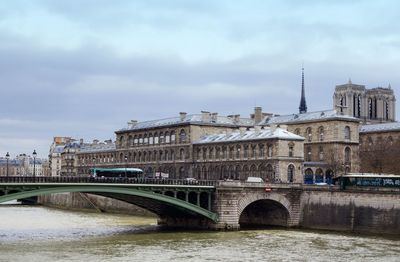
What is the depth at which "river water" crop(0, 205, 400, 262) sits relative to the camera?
2028 inches

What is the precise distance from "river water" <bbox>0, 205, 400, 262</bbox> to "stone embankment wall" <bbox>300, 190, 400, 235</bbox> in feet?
11.9

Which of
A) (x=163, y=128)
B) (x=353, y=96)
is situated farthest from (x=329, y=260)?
(x=353, y=96)

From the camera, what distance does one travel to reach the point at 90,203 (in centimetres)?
11006

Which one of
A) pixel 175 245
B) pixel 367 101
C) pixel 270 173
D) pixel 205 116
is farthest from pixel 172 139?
pixel 367 101

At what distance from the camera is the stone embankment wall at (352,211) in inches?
2702

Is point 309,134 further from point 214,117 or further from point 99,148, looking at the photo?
point 99,148

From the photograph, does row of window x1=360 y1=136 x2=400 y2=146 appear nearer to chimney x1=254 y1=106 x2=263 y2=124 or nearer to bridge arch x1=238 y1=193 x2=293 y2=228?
chimney x1=254 y1=106 x2=263 y2=124

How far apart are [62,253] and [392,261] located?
23245 mm

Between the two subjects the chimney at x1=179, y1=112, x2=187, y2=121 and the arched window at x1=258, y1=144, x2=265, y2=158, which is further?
the chimney at x1=179, y1=112, x2=187, y2=121

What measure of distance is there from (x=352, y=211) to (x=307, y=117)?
154 ft

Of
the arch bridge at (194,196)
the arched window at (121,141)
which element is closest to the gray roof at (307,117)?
the arched window at (121,141)

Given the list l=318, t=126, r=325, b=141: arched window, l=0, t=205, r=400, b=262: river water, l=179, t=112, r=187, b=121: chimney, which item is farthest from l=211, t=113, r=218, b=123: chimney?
l=0, t=205, r=400, b=262: river water

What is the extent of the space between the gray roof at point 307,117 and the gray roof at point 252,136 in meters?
12.1

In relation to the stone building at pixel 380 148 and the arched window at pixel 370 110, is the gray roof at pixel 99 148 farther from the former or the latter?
the arched window at pixel 370 110
